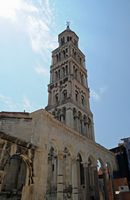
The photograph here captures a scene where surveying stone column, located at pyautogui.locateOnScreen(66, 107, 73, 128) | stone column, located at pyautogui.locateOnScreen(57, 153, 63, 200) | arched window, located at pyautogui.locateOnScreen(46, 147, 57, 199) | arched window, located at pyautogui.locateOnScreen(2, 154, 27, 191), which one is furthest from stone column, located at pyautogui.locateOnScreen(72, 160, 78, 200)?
stone column, located at pyautogui.locateOnScreen(66, 107, 73, 128)

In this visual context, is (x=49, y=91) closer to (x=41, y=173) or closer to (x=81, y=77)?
(x=81, y=77)

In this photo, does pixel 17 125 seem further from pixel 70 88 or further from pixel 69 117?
pixel 70 88

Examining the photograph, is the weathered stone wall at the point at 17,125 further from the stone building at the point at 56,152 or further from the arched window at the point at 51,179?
the arched window at the point at 51,179

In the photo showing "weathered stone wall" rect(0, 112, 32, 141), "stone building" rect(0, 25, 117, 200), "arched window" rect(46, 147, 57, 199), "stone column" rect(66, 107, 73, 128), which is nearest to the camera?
"stone building" rect(0, 25, 117, 200)

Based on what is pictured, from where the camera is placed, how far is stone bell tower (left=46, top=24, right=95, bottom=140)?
3144 centimetres

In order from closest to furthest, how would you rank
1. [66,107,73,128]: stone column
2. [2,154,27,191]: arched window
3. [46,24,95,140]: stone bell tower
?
[2,154,27,191]: arched window
[66,107,73,128]: stone column
[46,24,95,140]: stone bell tower

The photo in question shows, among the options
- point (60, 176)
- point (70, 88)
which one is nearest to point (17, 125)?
point (60, 176)

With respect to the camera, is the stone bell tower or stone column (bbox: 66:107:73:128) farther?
the stone bell tower

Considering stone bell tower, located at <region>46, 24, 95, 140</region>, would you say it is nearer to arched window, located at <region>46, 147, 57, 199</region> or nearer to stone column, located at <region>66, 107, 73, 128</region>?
stone column, located at <region>66, 107, 73, 128</region>

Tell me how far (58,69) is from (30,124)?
2322 centimetres

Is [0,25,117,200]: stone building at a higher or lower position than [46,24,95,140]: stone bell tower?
lower

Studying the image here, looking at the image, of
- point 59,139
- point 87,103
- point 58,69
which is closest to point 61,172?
point 59,139

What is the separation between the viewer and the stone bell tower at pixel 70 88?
103 feet

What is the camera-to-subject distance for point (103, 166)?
24328mm
